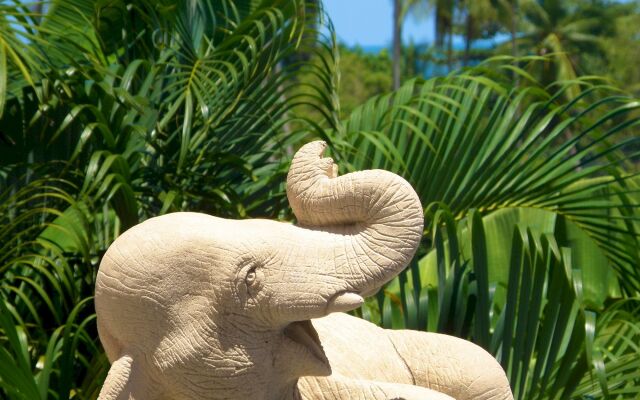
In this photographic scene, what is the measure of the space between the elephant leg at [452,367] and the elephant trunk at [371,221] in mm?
382

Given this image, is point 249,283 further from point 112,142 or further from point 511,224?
point 511,224

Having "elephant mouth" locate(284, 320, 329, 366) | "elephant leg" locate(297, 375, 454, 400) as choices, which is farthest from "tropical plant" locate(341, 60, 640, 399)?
"elephant mouth" locate(284, 320, 329, 366)

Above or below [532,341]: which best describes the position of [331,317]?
above

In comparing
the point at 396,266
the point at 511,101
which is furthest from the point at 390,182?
the point at 511,101

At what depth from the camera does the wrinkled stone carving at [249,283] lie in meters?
2.15

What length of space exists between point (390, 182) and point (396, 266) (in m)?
0.14

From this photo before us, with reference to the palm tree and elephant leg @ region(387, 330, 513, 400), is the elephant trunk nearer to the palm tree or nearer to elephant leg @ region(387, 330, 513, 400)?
elephant leg @ region(387, 330, 513, 400)

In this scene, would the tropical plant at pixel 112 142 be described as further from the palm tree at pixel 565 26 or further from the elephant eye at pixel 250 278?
the palm tree at pixel 565 26

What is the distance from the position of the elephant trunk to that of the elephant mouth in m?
0.13

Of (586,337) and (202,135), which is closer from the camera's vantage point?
(586,337)

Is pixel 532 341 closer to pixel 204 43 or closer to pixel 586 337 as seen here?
pixel 586 337

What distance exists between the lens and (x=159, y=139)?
4105 mm

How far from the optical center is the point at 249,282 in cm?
217

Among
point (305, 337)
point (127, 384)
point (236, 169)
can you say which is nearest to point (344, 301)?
point (305, 337)
